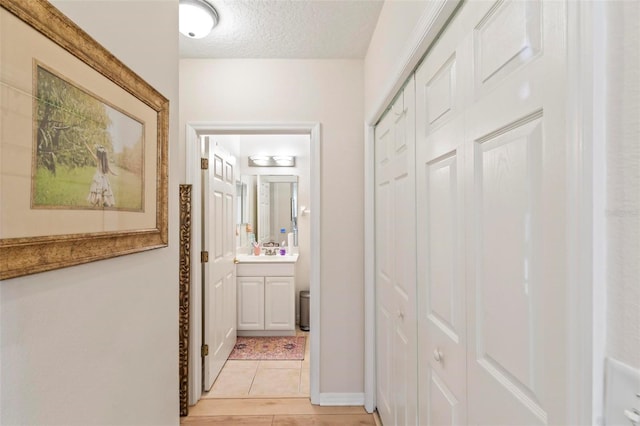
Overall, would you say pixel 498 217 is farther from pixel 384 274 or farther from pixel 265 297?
pixel 265 297

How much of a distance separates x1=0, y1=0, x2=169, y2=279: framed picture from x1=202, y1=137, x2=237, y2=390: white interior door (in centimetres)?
159

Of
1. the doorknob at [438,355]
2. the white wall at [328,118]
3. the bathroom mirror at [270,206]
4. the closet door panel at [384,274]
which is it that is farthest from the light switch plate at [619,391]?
the bathroom mirror at [270,206]

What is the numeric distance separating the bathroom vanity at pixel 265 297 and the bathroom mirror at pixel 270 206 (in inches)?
26.4

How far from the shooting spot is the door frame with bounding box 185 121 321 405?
232cm

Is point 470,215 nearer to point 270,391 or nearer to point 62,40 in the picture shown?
point 62,40

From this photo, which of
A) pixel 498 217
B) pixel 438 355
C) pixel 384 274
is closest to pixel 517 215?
pixel 498 217

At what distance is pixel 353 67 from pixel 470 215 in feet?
6.21

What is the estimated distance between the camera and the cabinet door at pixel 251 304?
3537 mm

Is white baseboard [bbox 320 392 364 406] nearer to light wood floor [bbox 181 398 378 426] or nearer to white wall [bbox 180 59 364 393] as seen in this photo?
light wood floor [bbox 181 398 378 426]

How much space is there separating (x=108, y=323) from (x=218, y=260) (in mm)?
1934

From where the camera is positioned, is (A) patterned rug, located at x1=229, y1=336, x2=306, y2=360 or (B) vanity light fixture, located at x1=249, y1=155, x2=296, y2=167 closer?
(A) patterned rug, located at x1=229, y1=336, x2=306, y2=360

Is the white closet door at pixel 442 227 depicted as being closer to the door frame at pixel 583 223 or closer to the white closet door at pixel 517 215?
the white closet door at pixel 517 215

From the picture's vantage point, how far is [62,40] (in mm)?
647

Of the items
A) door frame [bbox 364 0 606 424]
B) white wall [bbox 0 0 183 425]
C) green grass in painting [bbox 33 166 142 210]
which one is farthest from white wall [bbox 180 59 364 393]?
door frame [bbox 364 0 606 424]
